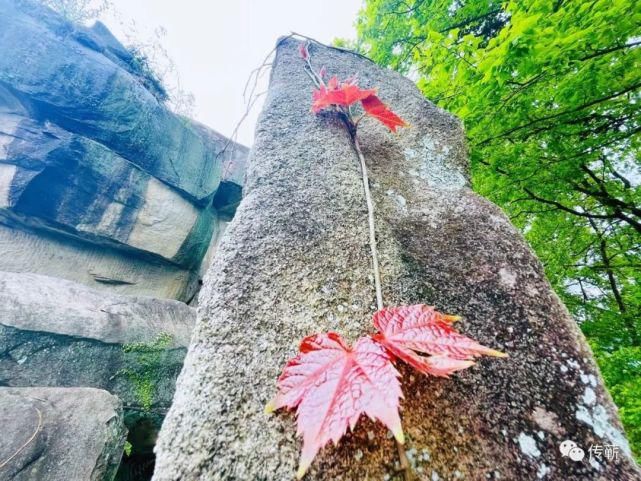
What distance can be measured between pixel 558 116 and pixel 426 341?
324cm

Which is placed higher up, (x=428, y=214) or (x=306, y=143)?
(x=306, y=143)

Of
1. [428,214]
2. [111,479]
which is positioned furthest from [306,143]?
[111,479]

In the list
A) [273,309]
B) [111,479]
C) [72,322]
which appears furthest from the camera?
[72,322]

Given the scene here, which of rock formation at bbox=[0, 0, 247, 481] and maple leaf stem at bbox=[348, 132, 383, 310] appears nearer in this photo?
maple leaf stem at bbox=[348, 132, 383, 310]

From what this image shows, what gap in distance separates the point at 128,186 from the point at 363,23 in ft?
15.8

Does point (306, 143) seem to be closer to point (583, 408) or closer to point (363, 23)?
point (583, 408)

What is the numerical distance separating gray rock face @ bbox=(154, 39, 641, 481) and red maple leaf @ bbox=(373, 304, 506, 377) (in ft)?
0.38

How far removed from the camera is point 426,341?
26.1 inches

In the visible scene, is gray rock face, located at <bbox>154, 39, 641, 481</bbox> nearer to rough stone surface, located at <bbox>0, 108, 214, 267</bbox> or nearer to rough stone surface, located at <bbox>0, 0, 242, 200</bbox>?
rough stone surface, located at <bbox>0, 108, 214, 267</bbox>

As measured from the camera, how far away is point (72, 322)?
3248 millimetres

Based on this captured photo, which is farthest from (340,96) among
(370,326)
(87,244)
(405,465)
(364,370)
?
(87,244)

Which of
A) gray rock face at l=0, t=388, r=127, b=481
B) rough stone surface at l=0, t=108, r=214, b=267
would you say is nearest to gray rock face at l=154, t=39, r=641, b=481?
gray rock face at l=0, t=388, r=127, b=481

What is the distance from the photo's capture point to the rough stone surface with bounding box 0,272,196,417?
2893 mm

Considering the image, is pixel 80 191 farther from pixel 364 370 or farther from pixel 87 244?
pixel 364 370
